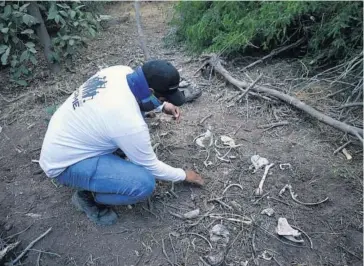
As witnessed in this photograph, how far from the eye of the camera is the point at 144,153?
203 centimetres

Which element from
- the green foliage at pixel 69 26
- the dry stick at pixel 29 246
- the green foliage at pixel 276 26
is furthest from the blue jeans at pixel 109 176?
the green foliage at pixel 69 26

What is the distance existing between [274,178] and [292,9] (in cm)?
171

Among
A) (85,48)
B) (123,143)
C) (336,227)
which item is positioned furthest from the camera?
(85,48)

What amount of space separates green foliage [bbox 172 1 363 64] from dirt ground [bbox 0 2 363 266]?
78 centimetres

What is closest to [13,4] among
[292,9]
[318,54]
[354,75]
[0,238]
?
[0,238]

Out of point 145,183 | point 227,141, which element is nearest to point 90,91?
point 145,183

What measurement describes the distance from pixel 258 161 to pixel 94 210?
124 centimetres

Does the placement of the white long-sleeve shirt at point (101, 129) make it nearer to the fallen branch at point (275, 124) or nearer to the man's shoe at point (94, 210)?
the man's shoe at point (94, 210)

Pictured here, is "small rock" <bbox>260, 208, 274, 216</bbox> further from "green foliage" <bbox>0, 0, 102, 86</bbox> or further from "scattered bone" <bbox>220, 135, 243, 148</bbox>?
"green foliage" <bbox>0, 0, 102, 86</bbox>

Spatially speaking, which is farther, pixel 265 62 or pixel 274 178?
pixel 265 62

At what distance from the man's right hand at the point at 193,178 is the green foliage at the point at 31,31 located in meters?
2.38

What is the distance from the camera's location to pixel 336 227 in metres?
2.16

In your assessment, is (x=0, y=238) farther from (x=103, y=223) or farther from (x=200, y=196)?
(x=200, y=196)

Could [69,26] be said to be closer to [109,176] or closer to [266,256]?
[109,176]
